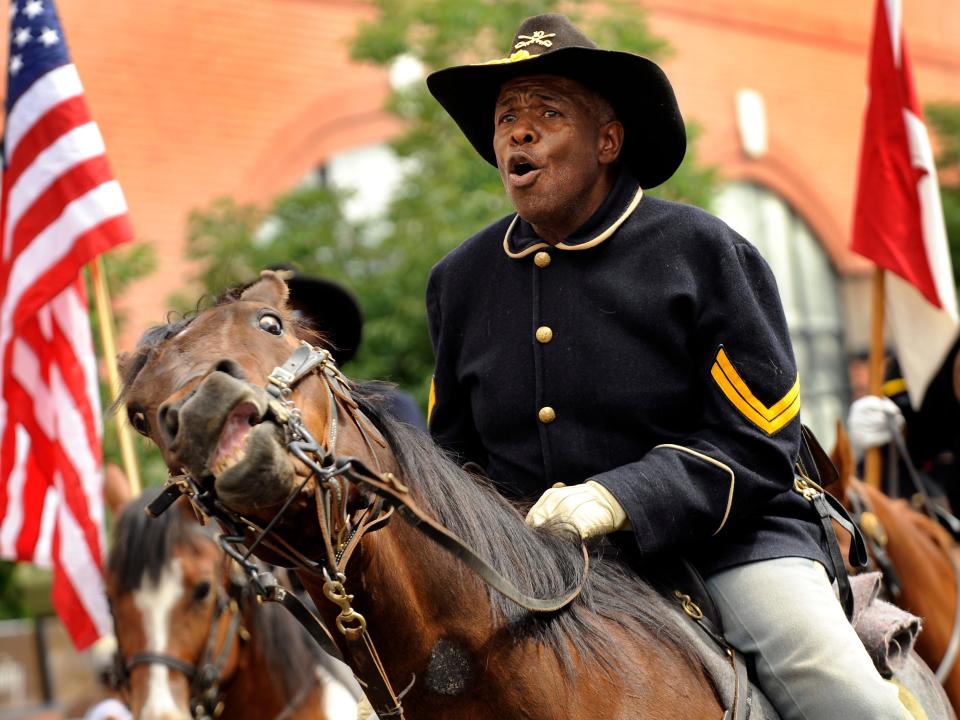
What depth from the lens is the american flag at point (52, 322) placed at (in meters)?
6.75

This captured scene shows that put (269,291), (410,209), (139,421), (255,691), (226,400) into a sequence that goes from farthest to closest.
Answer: (410,209), (255,691), (269,291), (139,421), (226,400)

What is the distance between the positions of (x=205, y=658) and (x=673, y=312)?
9.23 ft

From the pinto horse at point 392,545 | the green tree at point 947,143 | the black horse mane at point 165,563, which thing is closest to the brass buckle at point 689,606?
the pinto horse at point 392,545

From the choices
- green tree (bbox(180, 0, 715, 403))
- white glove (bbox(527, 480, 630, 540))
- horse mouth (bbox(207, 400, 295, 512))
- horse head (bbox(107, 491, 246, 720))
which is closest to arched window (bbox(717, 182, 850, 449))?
green tree (bbox(180, 0, 715, 403))

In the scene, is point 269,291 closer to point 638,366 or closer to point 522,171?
point 522,171

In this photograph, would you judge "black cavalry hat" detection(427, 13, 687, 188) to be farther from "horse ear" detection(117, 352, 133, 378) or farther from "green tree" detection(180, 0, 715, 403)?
"green tree" detection(180, 0, 715, 403)

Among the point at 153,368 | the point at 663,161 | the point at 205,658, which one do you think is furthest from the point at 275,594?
the point at 205,658

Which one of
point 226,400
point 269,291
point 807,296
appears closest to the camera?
point 226,400

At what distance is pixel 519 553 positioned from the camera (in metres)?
2.93

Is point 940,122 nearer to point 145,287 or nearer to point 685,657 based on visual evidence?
point 145,287

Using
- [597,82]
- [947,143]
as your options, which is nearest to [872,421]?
[597,82]

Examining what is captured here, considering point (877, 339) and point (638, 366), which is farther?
point (877, 339)

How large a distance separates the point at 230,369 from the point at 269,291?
38cm

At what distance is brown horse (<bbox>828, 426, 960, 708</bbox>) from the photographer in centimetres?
623
